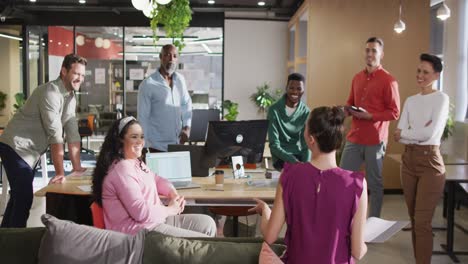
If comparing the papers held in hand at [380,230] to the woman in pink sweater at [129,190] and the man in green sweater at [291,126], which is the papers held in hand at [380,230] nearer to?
the woman in pink sweater at [129,190]

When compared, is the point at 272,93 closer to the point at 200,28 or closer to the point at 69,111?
the point at 200,28

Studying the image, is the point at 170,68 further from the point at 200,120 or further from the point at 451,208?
the point at 451,208

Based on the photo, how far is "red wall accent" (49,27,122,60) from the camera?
11172 mm

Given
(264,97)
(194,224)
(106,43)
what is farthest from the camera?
(106,43)

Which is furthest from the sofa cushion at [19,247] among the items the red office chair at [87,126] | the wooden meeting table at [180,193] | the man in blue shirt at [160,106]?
the red office chair at [87,126]

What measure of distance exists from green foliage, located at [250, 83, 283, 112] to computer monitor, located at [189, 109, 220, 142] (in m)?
3.54

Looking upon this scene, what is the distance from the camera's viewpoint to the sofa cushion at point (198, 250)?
94.3 inches

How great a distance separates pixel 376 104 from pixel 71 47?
7.90m

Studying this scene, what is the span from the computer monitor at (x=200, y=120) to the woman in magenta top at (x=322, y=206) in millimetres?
4108

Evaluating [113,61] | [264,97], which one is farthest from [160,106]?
[113,61]

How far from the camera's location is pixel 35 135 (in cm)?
412

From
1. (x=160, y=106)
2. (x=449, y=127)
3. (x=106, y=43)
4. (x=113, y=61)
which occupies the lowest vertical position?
(x=449, y=127)

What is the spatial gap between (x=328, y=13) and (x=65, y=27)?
5862 mm

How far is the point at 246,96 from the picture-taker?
10.3 m
